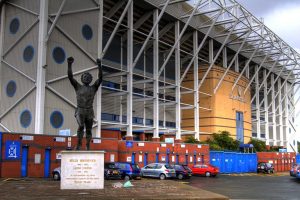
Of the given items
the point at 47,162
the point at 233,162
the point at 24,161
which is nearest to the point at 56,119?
the point at 47,162

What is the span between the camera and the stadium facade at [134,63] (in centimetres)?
3228

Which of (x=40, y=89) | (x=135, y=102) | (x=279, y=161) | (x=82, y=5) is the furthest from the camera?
(x=279, y=161)

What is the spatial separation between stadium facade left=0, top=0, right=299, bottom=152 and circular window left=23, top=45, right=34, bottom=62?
8cm

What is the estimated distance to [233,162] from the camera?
44.2 metres

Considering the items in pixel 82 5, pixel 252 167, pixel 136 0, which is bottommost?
pixel 252 167

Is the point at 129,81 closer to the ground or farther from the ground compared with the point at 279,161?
farther from the ground

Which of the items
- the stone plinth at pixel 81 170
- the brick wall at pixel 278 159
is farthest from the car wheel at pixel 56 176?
the brick wall at pixel 278 159

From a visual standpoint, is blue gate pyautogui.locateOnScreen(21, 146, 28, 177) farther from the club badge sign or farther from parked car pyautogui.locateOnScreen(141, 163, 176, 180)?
the club badge sign

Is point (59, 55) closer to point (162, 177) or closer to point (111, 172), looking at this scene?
point (111, 172)

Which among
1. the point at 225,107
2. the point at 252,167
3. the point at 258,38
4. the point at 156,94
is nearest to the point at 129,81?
the point at 156,94

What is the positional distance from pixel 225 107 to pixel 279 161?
33.9 ft

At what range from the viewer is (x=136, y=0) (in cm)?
4197

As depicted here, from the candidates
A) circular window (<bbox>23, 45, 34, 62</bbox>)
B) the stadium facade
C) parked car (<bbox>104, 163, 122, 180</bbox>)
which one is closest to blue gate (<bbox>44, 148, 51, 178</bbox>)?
the stadium facade

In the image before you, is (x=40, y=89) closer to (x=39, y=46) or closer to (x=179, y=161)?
(x=39, y=46)
